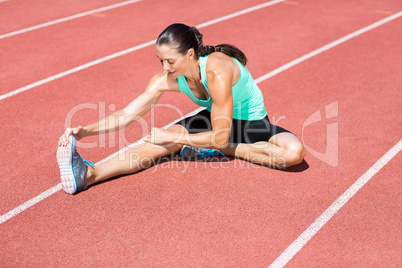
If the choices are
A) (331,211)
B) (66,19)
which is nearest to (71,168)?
(331,211)

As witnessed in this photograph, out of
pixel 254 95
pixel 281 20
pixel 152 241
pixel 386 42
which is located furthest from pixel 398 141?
pixel 281 20

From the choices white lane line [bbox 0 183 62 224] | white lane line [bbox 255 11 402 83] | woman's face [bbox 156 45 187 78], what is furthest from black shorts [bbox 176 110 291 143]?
white lane line [bbox 255 11 402 83]

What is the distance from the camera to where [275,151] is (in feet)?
13.1

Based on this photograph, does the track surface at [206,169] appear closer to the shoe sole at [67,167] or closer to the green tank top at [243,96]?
the shoe sole at [67,167]

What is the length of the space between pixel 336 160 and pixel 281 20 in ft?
15.4

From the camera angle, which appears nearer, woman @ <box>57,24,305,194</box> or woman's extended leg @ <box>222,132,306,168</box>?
woman @ <box>57,24,305,194</box>

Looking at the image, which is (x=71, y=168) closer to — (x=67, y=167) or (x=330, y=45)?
(x=67, y=167)

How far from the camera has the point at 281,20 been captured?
8.40 m

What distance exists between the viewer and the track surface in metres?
3.22

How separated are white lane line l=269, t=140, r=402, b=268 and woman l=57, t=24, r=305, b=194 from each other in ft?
1.66

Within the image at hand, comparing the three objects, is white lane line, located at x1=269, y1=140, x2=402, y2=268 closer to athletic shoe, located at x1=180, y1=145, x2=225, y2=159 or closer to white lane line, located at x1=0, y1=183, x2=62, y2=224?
athletic shoe, located at x1=180, y1=145, x2=225, y2=159

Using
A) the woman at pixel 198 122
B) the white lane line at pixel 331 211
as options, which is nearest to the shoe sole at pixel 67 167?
the woman at pixel 198 122

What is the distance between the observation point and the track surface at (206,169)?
322cm

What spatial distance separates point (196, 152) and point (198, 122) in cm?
30
